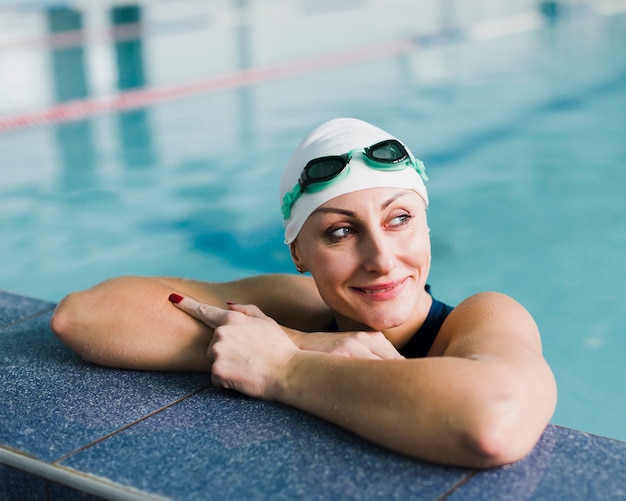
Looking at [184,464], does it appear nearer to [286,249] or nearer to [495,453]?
[495,453]

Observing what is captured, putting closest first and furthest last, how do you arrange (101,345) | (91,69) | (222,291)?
(101,345) → (222,291) → (91,69)

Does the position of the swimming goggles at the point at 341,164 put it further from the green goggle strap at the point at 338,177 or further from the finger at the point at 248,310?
the finger at the point at 248,310

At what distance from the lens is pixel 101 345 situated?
100 inches

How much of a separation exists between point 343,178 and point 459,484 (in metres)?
0.83

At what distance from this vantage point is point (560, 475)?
1.93 meters

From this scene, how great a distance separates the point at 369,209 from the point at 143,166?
200 inches

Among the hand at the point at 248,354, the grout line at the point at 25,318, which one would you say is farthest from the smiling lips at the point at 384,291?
the grout line at the point at 25,318

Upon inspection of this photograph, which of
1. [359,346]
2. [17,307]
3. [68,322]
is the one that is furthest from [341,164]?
[17,307]

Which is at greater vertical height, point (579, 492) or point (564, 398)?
point (579, 492)

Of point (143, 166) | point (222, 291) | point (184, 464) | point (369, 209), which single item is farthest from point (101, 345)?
point (143, 166)

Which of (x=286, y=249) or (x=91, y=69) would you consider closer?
(x=286, y=249)

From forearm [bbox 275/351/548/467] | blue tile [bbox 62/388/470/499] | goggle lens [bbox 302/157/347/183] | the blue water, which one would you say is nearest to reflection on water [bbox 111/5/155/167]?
the blue water

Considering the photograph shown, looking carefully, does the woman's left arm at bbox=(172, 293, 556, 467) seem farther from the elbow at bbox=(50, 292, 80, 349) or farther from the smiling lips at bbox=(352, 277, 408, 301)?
the elbow at bbox=(50, 292, 80, 349)

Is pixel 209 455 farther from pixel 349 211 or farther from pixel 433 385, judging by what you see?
pixel 349 211
